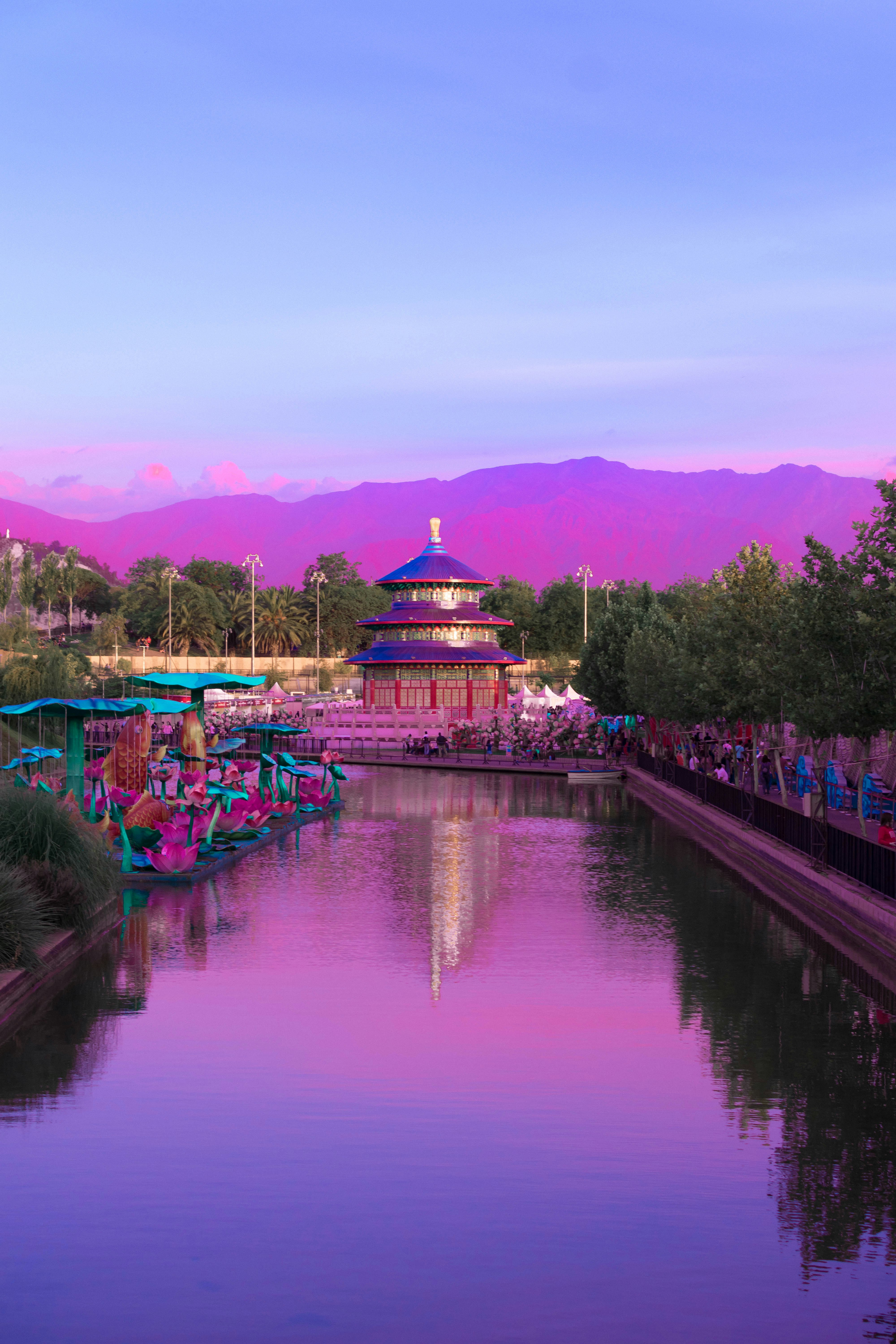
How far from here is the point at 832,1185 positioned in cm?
899

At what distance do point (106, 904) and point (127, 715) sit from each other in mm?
20241

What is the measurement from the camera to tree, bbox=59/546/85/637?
17500cm

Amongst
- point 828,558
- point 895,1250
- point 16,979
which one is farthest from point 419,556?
point 895,1250

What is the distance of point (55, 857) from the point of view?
59.2 ft


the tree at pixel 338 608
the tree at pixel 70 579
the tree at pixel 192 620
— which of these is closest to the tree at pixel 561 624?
the tree at pixel 338 608

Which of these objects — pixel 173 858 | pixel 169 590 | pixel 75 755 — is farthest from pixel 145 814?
pixel 169 590

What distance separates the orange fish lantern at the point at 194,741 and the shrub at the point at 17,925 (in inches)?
1007

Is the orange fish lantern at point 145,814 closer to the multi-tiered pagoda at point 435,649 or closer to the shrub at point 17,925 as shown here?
the shrub at point 17,925

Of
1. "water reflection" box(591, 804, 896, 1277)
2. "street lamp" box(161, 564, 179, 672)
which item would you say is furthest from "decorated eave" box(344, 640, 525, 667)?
"water reflection" box(591, 804, 896, 1277)

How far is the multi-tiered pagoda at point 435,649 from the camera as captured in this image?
8594cm

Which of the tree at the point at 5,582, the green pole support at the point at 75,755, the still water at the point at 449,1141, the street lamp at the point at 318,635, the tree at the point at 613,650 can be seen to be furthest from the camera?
the street lamp at the point at 318,635

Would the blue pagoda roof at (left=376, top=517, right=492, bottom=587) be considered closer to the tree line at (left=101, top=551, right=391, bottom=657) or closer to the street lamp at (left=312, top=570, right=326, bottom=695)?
the street lamp at (left=312, top=570, right=326, bottom=695)

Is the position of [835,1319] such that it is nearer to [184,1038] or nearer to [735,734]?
[184,1038]

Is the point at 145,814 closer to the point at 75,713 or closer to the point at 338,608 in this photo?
the point at 75,713
